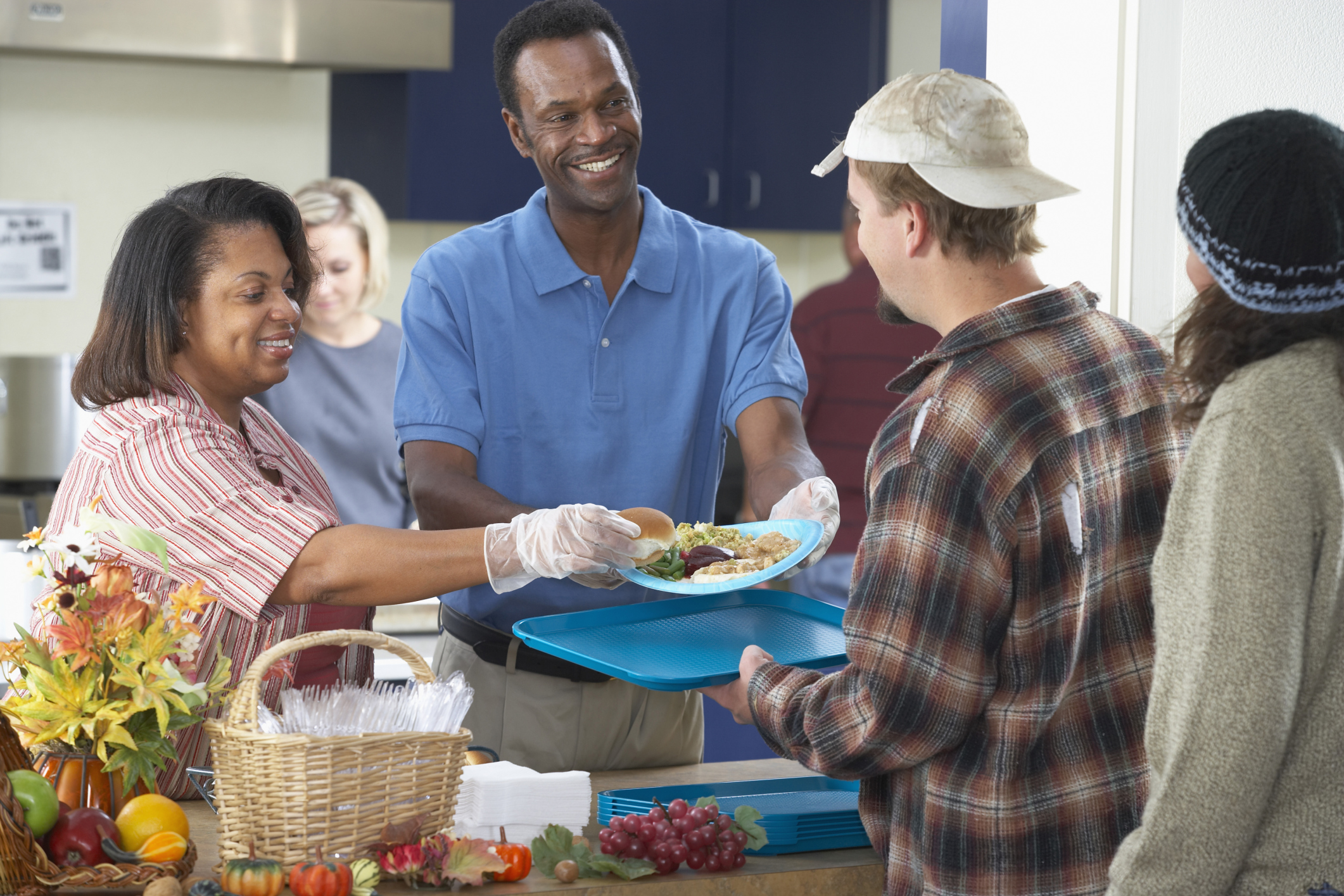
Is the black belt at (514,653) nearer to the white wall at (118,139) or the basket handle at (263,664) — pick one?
the basket handle at (263,664)

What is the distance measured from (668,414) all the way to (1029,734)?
38.2 inches

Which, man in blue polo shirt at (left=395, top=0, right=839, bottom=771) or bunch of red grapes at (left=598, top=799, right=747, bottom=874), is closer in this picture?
bunch of red grapes at (left=598, top=799, right=747, bottom=874)

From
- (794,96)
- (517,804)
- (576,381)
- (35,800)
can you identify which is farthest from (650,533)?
(794,96)

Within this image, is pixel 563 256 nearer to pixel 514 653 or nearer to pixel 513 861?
pixel 514 653

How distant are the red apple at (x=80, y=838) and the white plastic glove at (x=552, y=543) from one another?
23.4 inches

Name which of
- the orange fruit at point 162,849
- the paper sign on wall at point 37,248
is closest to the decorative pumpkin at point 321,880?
the orange fruit at point 162,849

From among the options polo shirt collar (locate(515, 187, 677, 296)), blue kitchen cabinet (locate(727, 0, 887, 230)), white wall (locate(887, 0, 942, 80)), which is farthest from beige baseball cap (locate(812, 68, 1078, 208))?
white wall (locate(887, 0, 942, 80))

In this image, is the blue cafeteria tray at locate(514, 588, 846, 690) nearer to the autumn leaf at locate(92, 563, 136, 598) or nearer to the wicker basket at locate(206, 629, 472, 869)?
the wicker basket at locate(206, 629, 472, 869)

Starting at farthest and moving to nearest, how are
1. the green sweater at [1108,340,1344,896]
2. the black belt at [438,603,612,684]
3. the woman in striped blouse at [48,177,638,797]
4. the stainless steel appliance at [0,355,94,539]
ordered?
the stainless steel appliance at [0,355,94,539]
the black belt at [438,603,612,684]
the woman in striped blouse at [48,177,638,797]
the green sweater at [1108,340,1344,896]

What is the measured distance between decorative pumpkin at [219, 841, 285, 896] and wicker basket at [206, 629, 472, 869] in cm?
4

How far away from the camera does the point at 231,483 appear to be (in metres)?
1.64

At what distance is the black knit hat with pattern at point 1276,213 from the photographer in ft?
3.41

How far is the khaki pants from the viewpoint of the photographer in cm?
206

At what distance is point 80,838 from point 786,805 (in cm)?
75
